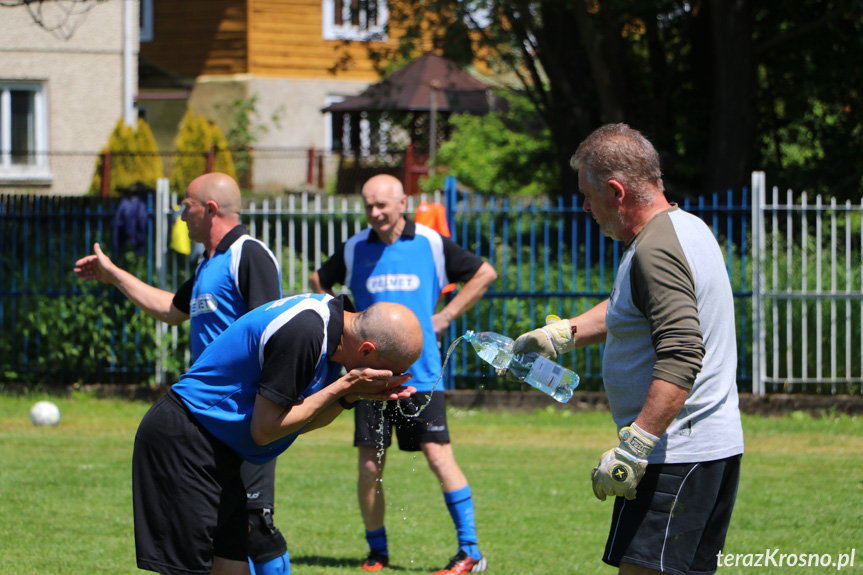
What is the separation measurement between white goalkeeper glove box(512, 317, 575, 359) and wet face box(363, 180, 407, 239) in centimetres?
206

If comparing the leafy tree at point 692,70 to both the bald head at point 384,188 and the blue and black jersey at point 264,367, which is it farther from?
the blue and black jersey at point 264,367

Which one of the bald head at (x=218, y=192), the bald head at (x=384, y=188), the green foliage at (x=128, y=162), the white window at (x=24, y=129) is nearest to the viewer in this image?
the bald head at (x=218, y=192)

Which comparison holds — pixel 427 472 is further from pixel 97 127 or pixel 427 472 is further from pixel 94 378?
pixel 97 127

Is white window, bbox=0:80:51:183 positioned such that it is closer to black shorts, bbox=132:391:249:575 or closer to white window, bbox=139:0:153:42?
white window, bbox=139:0:153:42

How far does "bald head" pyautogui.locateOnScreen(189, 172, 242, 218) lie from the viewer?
5.00 metres

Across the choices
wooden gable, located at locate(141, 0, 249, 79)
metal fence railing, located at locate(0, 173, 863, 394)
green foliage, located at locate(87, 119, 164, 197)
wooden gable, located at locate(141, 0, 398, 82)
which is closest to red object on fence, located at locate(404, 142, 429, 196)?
wooden gable, located at locate(141, 0, 398, 82)

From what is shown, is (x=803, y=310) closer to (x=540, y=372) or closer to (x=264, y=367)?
(x=540, y=372)

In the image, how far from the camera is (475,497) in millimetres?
7598

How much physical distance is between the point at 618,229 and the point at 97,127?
1982 cm

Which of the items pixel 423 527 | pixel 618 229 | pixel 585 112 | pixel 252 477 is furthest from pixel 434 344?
pixel 585 112

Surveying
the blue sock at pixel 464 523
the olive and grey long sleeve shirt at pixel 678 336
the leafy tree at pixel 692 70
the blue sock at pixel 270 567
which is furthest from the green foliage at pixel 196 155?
the olive and grey long sleeve shirt at pixel 678 336

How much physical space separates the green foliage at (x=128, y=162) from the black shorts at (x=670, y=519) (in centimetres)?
1588

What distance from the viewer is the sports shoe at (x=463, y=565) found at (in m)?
5.70

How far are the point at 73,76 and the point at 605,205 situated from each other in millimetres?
19695
